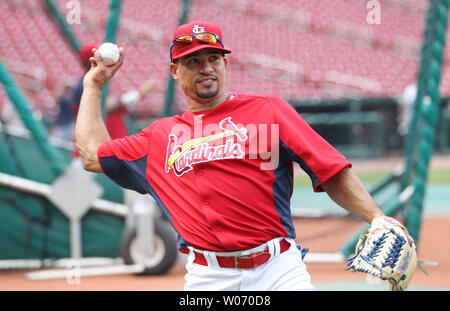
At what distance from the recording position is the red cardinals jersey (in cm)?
Answer: 204

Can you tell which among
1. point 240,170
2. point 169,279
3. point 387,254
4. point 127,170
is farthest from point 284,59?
point 387,254

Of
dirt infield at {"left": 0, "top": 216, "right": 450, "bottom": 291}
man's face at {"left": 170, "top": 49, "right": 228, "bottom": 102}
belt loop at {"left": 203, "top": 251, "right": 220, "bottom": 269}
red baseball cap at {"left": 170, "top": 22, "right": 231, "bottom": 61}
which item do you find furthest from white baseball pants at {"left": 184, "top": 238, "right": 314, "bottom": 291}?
dirt infield at {"left": 0, "top": 216, "right": 450, "bottom": 291}

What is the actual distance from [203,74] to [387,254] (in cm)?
92

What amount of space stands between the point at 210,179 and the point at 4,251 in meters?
3.40

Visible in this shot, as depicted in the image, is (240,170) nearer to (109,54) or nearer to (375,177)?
(109,54)

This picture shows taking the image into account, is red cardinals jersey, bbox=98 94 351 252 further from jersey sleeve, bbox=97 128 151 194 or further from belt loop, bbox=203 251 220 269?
jersey sleeve, bbox=97 128 151 194

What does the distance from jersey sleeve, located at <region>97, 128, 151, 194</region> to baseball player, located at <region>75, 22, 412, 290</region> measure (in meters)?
0.10

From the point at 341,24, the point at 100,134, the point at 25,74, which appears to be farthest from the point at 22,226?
the point at 341,24

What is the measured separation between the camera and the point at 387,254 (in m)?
1.82

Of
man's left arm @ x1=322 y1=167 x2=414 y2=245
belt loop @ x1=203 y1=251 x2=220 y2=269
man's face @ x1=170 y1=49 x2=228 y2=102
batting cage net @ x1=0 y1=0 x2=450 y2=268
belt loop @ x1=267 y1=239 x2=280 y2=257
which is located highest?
batting cage net @ x1=0 y1=0 x2=450 y2=268

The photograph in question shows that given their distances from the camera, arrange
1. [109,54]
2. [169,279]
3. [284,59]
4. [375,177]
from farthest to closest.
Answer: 1. [284,59]
2. [375,177]
3. [169,279]
4. [109,54]

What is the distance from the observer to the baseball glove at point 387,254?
183cm

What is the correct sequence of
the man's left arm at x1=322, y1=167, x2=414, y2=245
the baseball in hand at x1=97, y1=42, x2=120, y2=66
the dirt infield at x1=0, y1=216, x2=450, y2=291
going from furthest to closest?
1. the dirt infield at x1=0, y1=216, x2=450, y2=291
2. the baseball in hand at x1=97, y1=42, x2=120, y2=66
3. the man's left arm at x1=322, y1=167, x2=414, y2=245

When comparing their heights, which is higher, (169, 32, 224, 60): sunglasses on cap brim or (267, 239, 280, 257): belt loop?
(169, 32, 224, 60): sunglasses on cap brim
